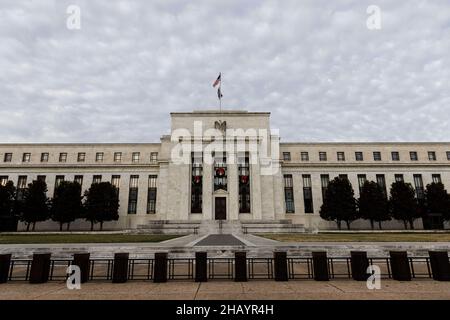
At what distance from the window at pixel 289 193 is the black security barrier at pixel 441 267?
4501 centimetres

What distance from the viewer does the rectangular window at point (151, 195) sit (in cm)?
5556

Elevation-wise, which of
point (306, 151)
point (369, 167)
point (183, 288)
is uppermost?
point (306, 151)

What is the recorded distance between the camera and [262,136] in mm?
57438

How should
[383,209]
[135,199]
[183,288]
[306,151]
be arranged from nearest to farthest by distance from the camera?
1. [183,288]
2. [383,209]
3. [135,199]
4. [306,151]

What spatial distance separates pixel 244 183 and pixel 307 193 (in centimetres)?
1366

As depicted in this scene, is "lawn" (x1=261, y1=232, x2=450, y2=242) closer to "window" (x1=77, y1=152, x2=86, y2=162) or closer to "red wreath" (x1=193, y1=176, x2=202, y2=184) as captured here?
"red wreath" (x1=193, y1=176, x2=202, y2=184)

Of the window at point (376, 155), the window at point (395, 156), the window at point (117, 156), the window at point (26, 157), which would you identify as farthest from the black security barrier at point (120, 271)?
the window at point (395, 156)

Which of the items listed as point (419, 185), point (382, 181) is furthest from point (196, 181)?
point (419, 185)

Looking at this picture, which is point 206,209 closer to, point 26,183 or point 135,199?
point 135,199

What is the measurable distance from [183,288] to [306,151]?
54.0 m

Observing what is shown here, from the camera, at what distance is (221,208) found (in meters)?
50.5

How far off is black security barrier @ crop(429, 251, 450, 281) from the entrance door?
133ft

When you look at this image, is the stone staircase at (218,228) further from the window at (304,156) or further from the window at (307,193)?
the window at (304,156)
